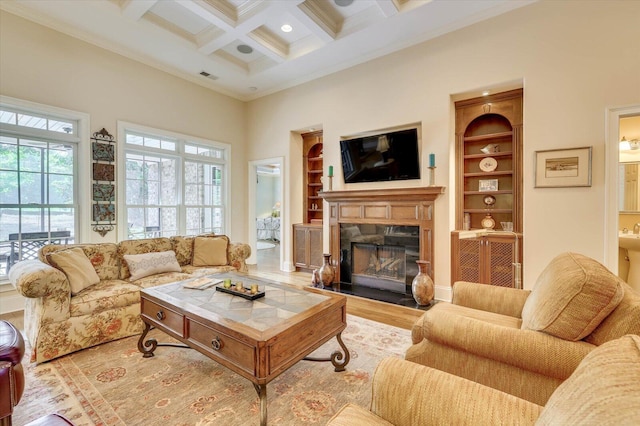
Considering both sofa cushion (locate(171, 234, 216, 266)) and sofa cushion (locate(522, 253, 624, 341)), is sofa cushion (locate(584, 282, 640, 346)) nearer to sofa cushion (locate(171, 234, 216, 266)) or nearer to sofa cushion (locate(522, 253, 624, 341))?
sofa cushion (locate(522, 253, 624, 341))

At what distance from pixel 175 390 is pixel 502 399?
1.96 metres

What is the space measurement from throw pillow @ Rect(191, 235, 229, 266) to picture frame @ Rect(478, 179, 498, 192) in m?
3.70

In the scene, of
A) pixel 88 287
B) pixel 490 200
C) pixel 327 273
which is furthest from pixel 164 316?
pixel 490 200

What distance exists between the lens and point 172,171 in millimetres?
5172

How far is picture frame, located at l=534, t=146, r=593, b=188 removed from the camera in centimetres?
307

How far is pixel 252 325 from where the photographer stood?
1741 mm

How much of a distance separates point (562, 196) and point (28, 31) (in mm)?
6608

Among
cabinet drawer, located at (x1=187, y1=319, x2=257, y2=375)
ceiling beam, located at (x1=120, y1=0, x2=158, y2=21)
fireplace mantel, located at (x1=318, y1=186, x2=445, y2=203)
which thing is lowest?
cabinet drawer, located at (x1=187, y1=319, x2=257, y2=375)

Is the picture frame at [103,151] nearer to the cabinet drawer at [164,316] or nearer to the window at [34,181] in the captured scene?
the window at [34,181]

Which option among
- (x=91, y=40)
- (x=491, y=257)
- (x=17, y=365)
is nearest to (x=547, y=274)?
(x=491, y=257)

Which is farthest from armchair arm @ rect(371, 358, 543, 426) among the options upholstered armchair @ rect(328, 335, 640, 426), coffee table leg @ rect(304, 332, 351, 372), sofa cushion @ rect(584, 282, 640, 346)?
coffee table leg @ rect(304, 332, 351, 372)

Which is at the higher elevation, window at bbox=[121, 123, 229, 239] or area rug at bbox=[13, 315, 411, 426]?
window at bbox=[121, 123, 229, 239]

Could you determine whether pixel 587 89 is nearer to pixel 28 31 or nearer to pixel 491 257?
pixel 491 257

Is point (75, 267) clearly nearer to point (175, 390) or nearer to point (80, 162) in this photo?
point (175, 390)
